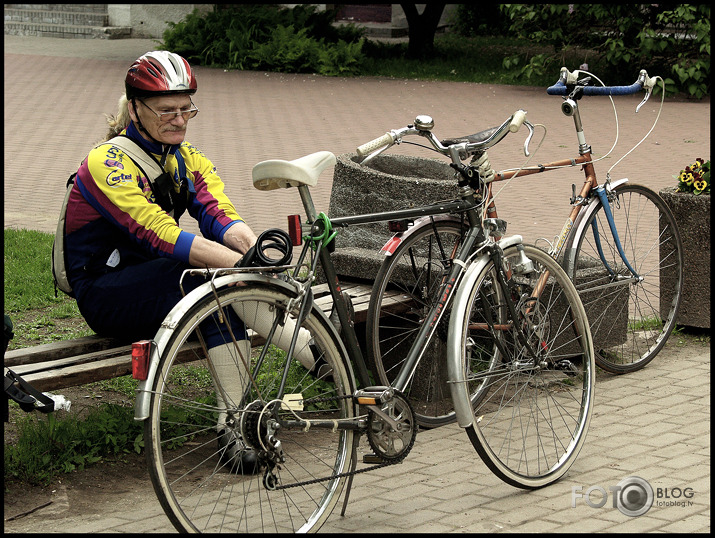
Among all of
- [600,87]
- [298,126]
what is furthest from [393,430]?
[298,126]

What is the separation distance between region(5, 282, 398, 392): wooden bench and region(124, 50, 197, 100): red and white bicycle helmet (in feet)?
3.13

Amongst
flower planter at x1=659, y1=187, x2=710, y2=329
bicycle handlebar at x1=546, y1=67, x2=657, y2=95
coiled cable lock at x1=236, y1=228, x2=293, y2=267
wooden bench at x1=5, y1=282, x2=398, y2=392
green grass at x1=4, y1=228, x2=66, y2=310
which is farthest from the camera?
green grass at x1=4, y1=228, x2=66, y2=310

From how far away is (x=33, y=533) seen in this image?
3.52 metres

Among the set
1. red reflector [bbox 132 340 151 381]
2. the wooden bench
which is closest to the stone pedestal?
the wooden bench

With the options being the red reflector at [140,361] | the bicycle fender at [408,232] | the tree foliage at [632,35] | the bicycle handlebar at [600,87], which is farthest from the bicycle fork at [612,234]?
the tree foliage at [632,35]

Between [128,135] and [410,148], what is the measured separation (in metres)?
8.05

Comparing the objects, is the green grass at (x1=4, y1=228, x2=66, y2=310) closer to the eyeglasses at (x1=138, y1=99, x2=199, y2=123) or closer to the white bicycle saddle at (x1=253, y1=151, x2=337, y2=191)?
the eyeglasses at (x1=138, y1=99, x2=199, y2=123)

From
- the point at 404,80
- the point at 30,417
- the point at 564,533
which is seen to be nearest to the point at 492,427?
the point at 564,533

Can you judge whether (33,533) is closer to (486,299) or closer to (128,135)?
(128,135)

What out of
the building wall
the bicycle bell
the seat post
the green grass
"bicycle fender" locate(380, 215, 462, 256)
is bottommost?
the building wall

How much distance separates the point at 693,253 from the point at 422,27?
602 inches

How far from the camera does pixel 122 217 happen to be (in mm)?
3865

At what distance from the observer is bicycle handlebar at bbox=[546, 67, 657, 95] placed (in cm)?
507

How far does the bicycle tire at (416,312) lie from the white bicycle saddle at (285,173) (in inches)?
37.1
